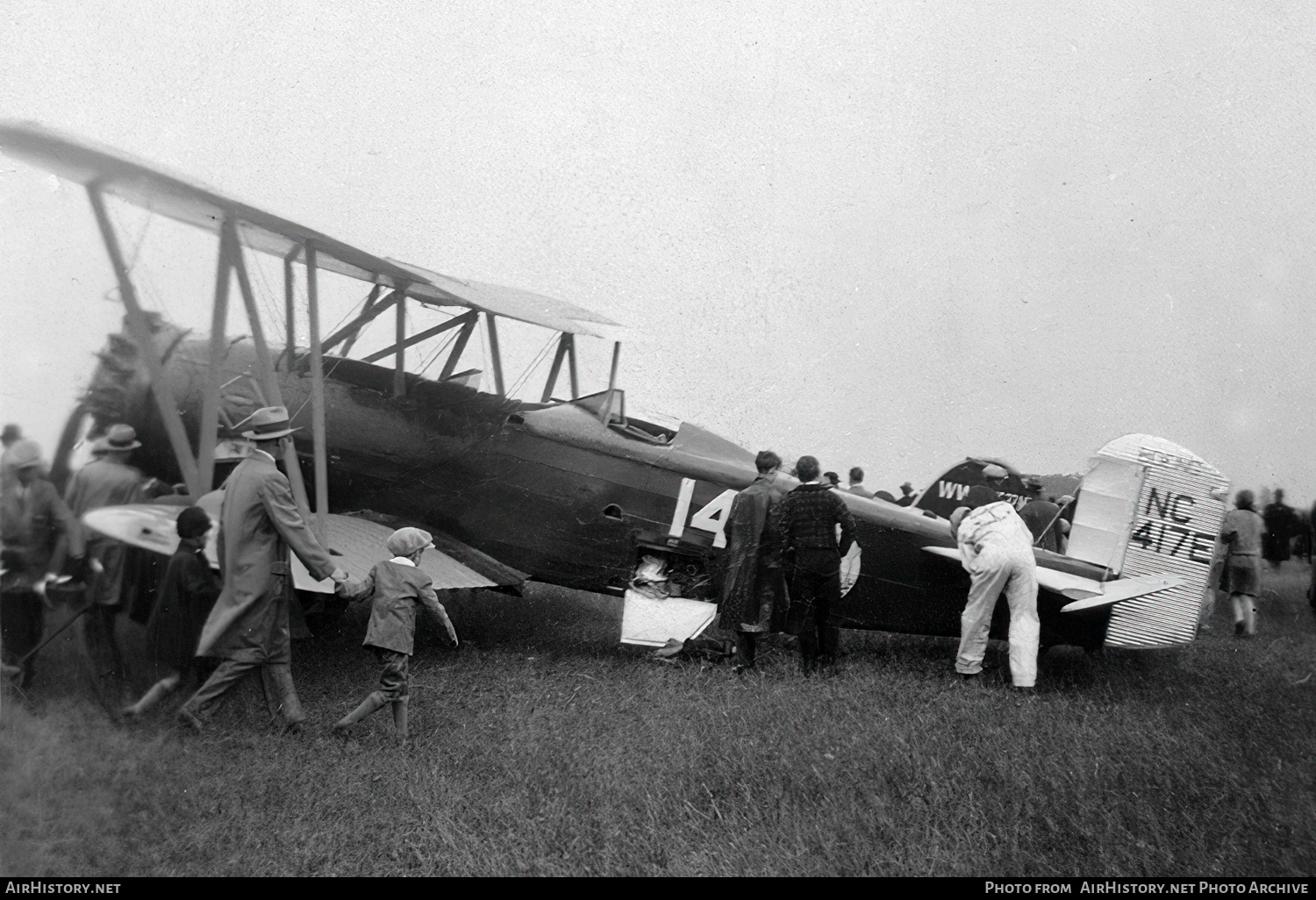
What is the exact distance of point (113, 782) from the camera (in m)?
3.19

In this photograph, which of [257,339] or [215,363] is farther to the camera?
[257,339]

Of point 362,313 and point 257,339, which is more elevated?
point 362,313

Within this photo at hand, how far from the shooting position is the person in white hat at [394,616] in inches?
150

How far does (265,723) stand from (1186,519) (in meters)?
5.03

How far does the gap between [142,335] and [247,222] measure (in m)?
0.84

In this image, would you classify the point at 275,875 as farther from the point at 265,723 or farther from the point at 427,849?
the point at 265,723

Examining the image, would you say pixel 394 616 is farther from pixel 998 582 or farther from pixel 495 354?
pixel 998 582

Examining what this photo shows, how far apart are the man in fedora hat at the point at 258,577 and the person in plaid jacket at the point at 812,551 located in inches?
104

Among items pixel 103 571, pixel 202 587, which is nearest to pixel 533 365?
pixel 202 587

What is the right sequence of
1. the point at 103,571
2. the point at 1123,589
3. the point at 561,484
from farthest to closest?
1. the point at 561,484
2. the point at 1123,589
3. the point at 103,571

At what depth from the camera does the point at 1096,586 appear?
A: 501cm

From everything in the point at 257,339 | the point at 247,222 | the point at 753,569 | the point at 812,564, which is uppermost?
the point at 247,222

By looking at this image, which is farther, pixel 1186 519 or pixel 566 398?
pixel 566 398
